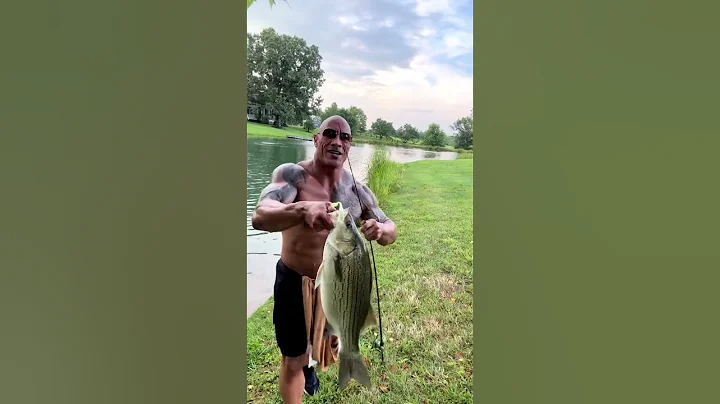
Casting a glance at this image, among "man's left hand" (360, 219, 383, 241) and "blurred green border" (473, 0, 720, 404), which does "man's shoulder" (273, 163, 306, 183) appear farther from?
"blurred green border" (473, 0, 720, 404)

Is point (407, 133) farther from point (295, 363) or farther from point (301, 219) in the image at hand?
point (295, 363)

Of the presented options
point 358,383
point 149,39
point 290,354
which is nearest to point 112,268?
point 149,39

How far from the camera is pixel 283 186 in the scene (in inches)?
62.4

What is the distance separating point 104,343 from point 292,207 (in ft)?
2.41

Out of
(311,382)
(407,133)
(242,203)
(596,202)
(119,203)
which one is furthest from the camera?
(407,133)

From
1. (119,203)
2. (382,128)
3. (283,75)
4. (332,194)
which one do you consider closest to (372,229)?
(332,194)

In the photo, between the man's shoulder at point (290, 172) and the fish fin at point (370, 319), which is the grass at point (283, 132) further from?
the fish fin at point (370, 319)

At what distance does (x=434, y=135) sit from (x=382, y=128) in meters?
0.22

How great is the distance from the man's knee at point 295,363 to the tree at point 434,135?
0.93m

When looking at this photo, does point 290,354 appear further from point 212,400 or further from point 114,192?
point 114,192

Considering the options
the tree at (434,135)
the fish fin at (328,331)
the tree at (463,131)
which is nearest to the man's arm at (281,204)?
the fish fin at (328,331)

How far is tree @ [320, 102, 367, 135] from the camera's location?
1.76 meters

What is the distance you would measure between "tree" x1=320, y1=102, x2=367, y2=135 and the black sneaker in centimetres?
86

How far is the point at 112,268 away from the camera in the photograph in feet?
3.17
